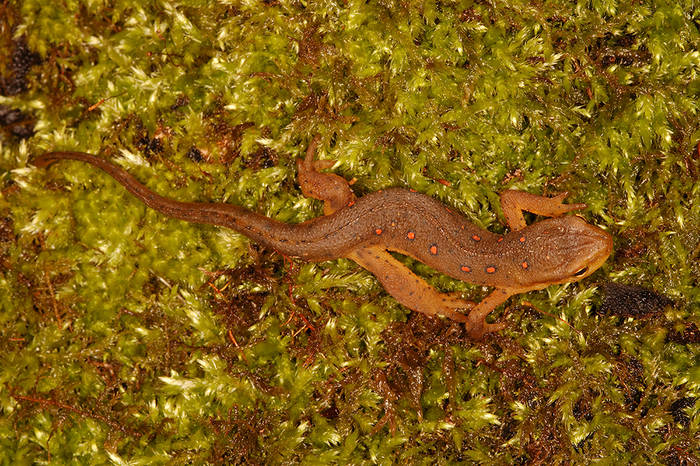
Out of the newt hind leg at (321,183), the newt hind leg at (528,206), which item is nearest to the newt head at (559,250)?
the newt hind leg at (528,206)

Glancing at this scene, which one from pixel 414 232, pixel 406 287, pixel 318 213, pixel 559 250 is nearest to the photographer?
pixel 559 250

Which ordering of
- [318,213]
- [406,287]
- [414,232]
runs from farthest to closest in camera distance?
[318,213]
[406,287]
[414,232]

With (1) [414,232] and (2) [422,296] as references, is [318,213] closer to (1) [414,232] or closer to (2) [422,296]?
(1) [414,232]

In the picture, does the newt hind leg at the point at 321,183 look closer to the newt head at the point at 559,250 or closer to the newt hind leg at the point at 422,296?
the newt hind leg at the point at 422,296

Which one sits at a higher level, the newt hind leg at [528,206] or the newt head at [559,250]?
the newt hind leg at [528,206]

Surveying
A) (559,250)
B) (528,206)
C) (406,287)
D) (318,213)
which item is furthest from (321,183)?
(559,250)
